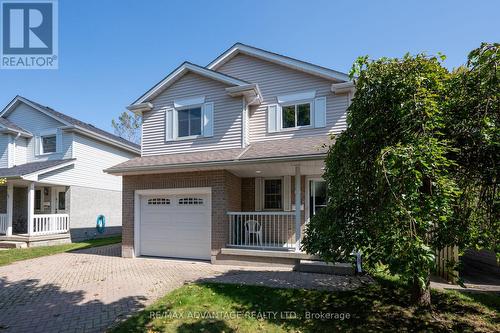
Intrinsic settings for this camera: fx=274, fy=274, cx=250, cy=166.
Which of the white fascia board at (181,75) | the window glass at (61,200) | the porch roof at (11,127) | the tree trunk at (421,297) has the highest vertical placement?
the white fascia board at (181,75)

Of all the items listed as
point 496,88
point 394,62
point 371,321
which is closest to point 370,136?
point 394,62

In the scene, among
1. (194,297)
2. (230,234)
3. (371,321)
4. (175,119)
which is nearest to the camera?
(371,321)

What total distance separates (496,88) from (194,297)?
6630mm

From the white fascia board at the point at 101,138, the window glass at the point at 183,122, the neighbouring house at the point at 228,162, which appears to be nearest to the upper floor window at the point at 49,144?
the white fascia board at the point at 101,138

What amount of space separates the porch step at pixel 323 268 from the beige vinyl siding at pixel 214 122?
189 inches

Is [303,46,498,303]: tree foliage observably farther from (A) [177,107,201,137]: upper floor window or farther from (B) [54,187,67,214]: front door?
(B) [54,187,67,214]: front door

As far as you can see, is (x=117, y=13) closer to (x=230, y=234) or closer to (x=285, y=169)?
(x=285, y=169)

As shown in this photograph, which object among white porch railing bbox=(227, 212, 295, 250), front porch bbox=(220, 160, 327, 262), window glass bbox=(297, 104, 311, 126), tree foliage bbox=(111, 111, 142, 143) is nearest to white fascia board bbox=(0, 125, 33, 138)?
front porch bbox=(220, 160, 327, 262)

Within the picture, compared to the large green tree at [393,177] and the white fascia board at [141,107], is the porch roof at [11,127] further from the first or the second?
the large green tree at [393,177]

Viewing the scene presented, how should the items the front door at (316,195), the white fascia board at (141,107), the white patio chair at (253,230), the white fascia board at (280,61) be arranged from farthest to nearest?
the white fascia board at (141,107) → the white fascia board at (280,61) → the front door at (316,195) → the white patio chair at (253,230)

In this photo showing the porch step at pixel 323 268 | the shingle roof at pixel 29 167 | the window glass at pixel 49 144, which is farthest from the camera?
the window glass at pixel 49 144

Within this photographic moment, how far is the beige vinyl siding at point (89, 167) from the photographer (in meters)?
15.2

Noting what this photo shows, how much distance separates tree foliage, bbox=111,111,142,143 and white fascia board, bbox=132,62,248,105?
34050mm

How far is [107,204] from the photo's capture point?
18203 mm
